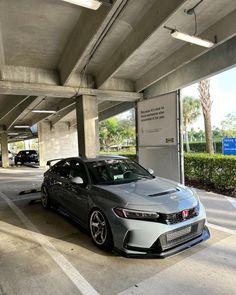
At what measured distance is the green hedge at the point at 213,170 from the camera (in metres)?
7.40

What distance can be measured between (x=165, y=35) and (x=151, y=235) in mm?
5554

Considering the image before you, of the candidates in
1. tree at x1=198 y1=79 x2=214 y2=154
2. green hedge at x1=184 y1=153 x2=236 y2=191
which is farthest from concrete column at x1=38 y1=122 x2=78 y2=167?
green hedge at x1=184 y1=153 x2=236 y2=191

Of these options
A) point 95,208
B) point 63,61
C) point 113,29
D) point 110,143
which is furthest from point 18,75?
point 110,143

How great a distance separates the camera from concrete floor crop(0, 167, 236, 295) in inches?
113

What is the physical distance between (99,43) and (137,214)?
202 inches

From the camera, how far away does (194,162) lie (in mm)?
8812

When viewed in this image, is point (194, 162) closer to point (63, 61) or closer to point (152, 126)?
point (152, 126)

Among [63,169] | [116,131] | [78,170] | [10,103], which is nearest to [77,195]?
[78,170]

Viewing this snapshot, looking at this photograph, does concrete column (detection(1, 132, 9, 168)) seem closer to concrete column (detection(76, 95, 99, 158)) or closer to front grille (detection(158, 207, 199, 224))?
concrete column (detection(76, 95, 99, 158))

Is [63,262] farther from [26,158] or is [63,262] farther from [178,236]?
[26,158]

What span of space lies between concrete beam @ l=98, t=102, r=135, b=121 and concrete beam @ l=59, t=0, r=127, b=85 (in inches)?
232

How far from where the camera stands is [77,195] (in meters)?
4.52

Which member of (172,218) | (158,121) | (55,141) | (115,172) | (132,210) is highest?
(158,121)

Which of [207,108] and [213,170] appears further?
[207,108]
